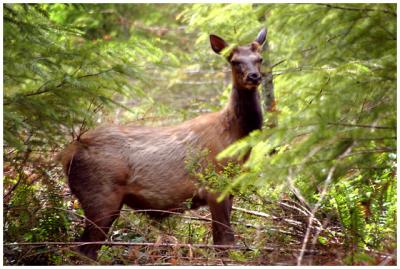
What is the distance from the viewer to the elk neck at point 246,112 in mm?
7988

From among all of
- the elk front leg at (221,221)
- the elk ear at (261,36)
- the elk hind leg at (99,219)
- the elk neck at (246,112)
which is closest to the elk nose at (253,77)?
the elk neck at (246,112)

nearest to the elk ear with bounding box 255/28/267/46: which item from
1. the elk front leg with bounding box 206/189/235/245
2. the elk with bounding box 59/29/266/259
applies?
the elk with bounding box 59/29/266/259

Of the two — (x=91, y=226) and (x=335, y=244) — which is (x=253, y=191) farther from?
(x=91, y=226)

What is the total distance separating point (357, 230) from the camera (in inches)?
251

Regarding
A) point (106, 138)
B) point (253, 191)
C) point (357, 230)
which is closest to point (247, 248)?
point (253, 191)

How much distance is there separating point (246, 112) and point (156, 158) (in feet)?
4.22

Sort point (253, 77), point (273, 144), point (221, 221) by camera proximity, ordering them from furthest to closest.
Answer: point (253, 77) < point (221, 221) < point (273, 144)

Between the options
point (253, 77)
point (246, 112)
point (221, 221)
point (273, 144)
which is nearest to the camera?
point (273, 144)

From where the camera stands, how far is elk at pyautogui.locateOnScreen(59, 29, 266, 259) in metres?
7.53

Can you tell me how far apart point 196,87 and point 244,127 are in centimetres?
1350

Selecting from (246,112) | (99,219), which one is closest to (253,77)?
(246,112)

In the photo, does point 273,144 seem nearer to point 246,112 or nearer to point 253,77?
point 253,77

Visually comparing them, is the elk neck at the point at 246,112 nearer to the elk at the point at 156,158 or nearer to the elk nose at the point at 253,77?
the elk at the point at 156,158

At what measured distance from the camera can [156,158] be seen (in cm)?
805
